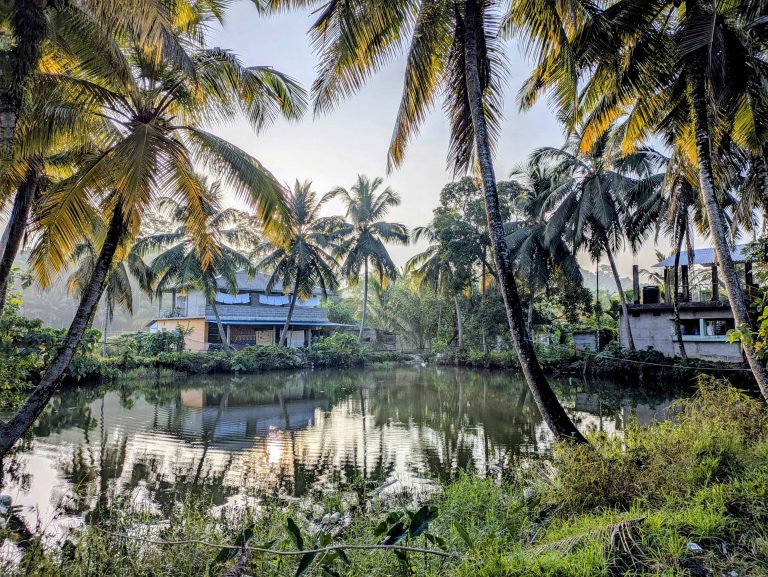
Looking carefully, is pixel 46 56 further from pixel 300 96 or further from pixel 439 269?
pixel 439 269

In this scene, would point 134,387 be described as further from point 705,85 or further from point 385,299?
point 385,299

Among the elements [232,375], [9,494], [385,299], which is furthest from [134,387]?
[385,299]

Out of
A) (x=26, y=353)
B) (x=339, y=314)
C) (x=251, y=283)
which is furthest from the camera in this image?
(x=339, y=314)

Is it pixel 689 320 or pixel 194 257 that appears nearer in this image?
pixel 689 320

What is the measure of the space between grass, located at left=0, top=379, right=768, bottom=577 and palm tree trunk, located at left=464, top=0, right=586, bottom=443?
44 centimetres

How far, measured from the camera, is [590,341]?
2309 cm

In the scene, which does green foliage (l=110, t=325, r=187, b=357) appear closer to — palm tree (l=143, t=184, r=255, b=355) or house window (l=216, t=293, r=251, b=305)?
palm tree (l=143, t=184, r=255, b=355)

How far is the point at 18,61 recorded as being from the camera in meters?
3.95

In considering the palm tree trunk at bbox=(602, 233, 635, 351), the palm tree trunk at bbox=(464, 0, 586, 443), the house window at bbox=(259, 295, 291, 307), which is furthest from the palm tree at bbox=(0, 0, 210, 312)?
the house window at bbox=(259, 295, 291, 307)

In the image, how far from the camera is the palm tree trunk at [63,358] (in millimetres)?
4887

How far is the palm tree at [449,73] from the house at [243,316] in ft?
68.2

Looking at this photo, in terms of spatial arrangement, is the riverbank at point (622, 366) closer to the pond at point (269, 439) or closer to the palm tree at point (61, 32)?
the pond at point (269, 439)

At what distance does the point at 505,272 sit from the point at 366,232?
21591 mm

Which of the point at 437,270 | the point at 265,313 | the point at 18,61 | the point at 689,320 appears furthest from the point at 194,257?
the point at 689,320
